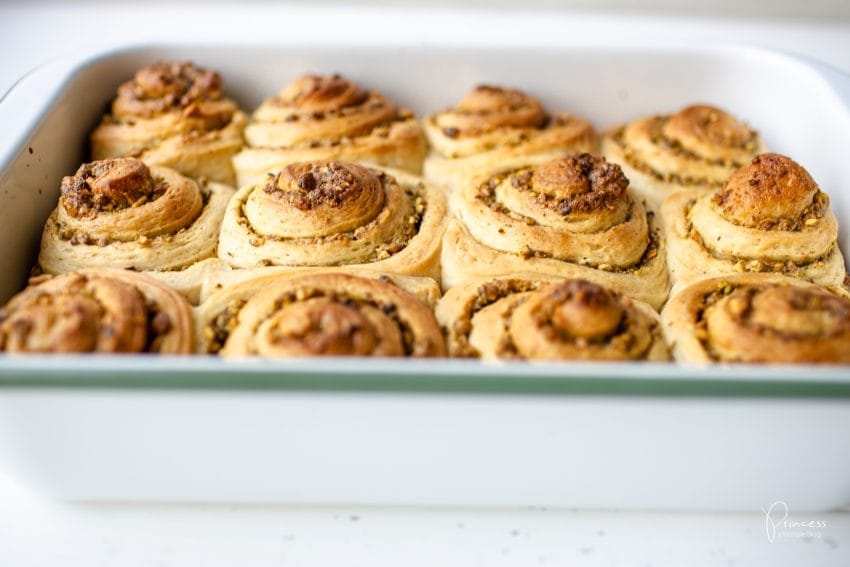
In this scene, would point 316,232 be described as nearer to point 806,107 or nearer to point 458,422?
point 458,422

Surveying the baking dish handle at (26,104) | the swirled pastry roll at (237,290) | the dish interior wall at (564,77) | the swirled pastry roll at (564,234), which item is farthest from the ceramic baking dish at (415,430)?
the dish interior wall at (564,77)

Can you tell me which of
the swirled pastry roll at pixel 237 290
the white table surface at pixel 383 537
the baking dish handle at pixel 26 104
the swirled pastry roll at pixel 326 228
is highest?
the baking dish handle at pixel 26 104

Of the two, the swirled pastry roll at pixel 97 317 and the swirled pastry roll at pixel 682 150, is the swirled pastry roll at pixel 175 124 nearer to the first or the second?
the swirled pastry roll at pixel 97 317

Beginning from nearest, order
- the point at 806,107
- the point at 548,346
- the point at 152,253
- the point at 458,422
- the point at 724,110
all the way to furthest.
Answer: the point at 458,422, the point at 548,346, the point at 152,253, the point at 806,107, the point at 724,110

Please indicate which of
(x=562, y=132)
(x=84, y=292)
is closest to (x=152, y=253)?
(x=84, y=292)

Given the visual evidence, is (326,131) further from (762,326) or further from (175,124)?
(762,326)

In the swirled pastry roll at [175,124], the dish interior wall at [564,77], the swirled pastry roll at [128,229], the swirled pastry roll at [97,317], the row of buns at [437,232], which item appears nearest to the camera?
the swirled pastry roll at [97,317]

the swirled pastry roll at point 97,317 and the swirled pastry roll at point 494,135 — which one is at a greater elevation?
the swirled pastry roll at point 494,135
